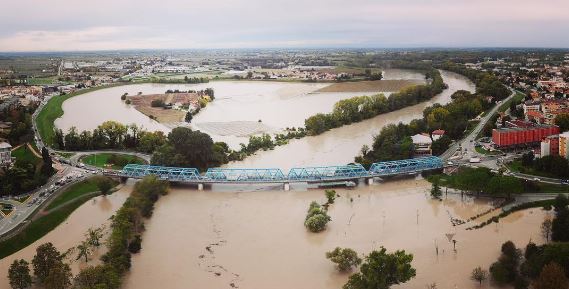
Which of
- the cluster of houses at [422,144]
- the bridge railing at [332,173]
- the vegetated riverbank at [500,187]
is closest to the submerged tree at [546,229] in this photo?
the vegetated riverbank at [500,187]

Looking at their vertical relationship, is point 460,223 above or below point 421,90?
below

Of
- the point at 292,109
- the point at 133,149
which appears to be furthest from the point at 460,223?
the point at 292,109

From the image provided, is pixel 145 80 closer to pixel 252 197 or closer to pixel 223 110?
pixel 223 110

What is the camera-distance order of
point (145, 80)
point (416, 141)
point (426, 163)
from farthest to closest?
point (145, 80), point (416, 141), point (426, 163)

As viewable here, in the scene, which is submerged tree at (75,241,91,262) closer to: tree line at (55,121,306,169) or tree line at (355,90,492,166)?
tree line at (55,121,306,169)

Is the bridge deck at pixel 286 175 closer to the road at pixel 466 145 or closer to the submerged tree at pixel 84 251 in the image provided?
the road at pixel 466 145

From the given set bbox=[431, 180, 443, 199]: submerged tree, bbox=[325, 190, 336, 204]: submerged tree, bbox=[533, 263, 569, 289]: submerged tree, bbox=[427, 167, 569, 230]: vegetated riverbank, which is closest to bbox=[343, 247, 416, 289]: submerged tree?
bbox=[533, 263, 569, 289]: submerged tree

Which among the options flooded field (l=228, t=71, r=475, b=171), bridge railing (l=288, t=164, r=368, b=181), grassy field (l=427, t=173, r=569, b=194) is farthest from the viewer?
flooded field (l=228, t=71, r=475, b=171)

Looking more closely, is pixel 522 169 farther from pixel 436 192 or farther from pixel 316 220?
pixel 316 220
